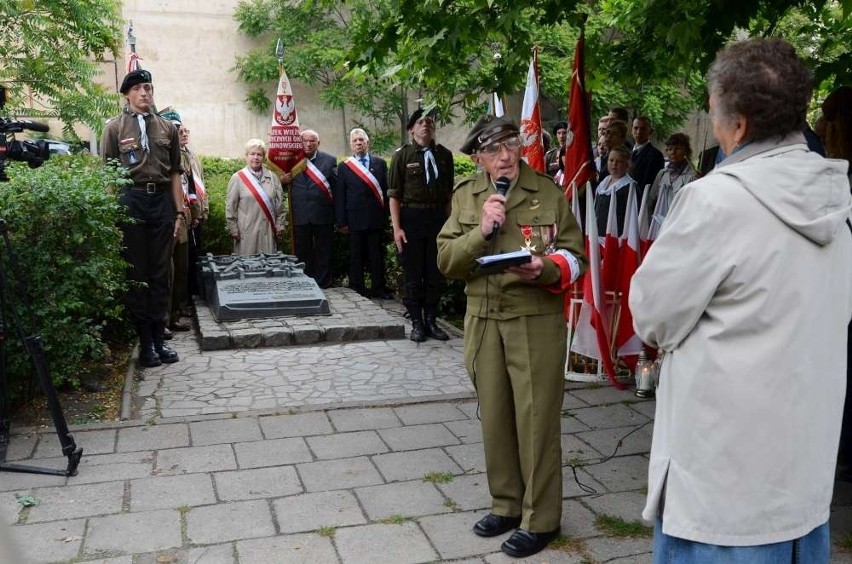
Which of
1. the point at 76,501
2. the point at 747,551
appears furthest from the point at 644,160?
the point at 747,551

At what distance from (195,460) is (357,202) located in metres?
6.17

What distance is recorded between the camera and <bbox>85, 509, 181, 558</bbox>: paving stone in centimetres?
403

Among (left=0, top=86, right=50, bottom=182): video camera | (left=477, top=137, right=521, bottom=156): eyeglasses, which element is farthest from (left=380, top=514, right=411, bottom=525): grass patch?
(left=0, top=86, right=50, bottom=182): video camera

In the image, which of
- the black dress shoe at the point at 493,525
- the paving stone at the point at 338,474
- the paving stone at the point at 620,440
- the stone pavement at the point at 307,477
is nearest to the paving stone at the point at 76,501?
the stone pavement at the point at 307,477

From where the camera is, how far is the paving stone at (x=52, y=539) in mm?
3965

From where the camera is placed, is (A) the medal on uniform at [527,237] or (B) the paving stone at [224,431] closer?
(A) the medal on uniform at [527,237]

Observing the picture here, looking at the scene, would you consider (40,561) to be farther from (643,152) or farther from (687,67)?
(643,152)

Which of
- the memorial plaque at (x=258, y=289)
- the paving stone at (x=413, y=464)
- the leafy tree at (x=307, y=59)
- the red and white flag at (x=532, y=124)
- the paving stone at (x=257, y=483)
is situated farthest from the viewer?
the leafy tree at (x=307, y=59)

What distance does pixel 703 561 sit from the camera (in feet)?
7.93

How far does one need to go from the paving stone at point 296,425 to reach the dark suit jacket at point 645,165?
4166mm

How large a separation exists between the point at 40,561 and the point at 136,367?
349cm

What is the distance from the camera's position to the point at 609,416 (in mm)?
6059

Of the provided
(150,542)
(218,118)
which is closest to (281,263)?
(150,542)

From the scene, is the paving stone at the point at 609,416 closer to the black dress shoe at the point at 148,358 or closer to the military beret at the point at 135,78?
the black dress shoe at the point at 148,358
